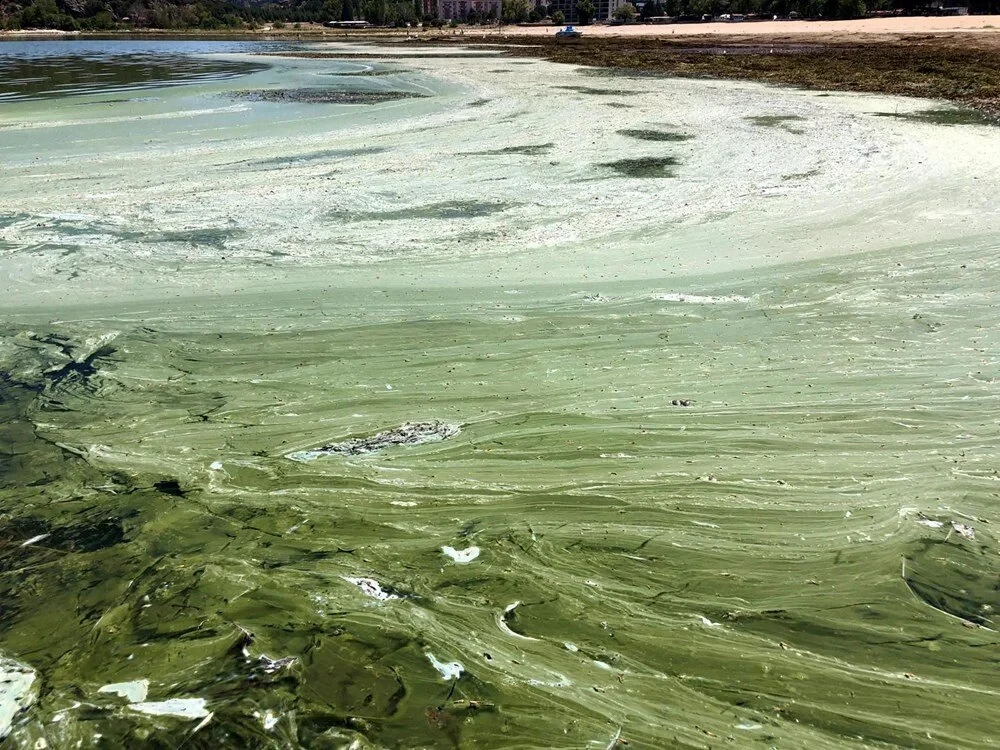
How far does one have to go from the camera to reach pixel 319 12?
2771 inches

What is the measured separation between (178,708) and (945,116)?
869 cm

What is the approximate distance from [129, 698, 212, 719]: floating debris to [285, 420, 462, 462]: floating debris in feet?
2.93

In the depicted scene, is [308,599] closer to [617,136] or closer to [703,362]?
[703,362]

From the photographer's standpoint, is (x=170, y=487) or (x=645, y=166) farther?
(x=645, y=166)

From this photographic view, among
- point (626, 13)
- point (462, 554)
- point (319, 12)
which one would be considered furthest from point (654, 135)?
point (319, 12)

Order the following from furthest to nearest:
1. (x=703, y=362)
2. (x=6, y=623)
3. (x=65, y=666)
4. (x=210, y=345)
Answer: (x=210, y=345)
(x=703, y=362)
(x=6, y=623)
(x=65, y=666)

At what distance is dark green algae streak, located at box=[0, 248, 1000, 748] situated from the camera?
135 centimetres

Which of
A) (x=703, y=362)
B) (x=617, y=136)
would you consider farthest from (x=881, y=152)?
(x=703, y=362)

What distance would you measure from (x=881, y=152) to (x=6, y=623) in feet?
21.1

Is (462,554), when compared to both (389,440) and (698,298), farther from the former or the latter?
(698,298)

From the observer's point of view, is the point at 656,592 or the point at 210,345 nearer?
the point at 656,592

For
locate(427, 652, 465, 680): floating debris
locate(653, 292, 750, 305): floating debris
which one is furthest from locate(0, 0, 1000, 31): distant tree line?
locate(427, 652, 465, 680): floating debris

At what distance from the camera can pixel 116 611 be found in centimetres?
157

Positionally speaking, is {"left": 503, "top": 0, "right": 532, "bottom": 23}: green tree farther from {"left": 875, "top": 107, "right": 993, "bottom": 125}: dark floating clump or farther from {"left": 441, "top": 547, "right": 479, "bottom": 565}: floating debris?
{"left": 441, "top": 547, "right": 479, "bottom": 565}: floating debris
